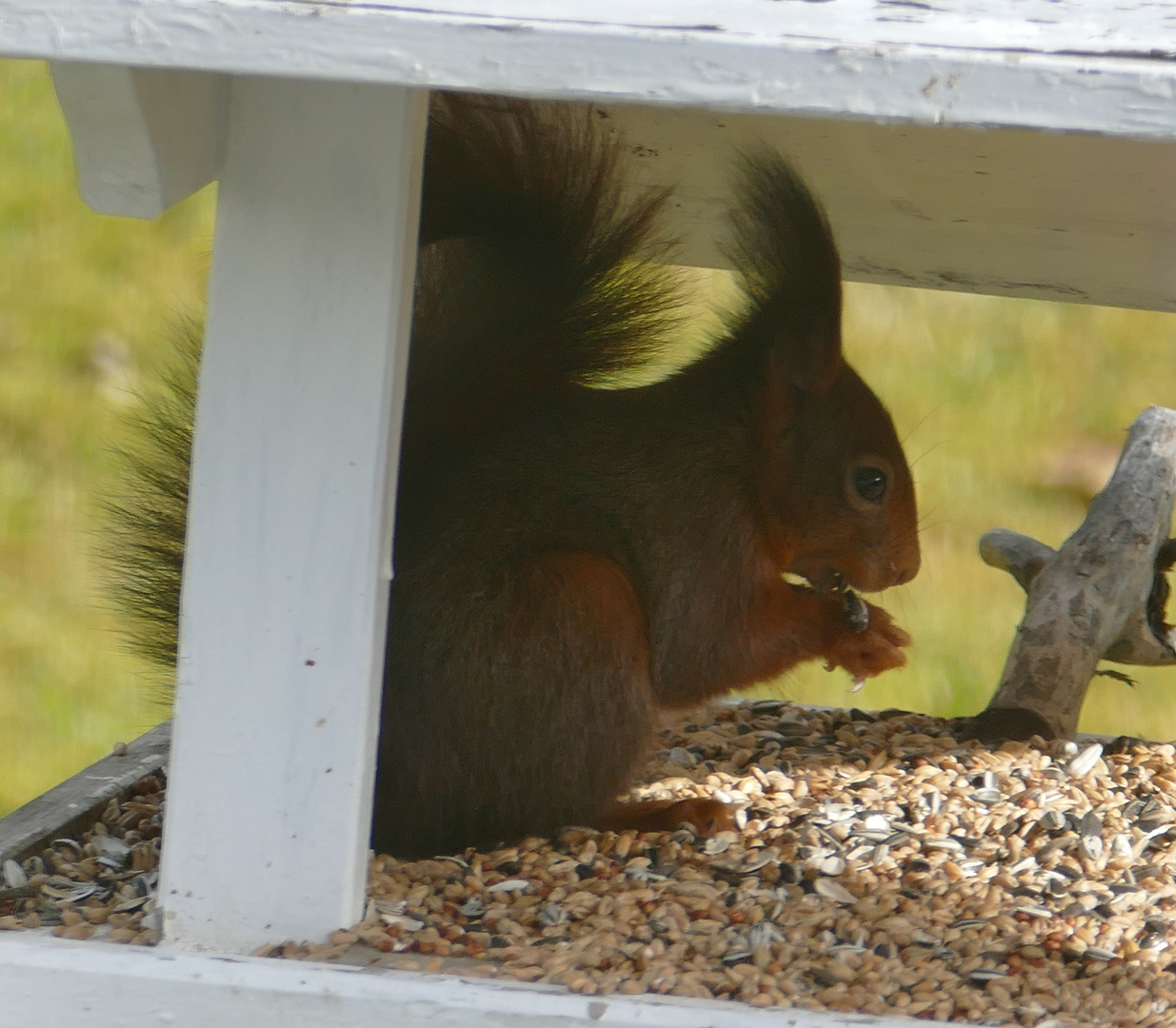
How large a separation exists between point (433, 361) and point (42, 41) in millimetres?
600

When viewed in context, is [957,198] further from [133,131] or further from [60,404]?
[60,404]

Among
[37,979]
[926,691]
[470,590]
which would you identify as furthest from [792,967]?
[926,691]

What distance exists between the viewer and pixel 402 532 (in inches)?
46.7

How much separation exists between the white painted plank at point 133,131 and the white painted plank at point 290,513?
0.11 feet

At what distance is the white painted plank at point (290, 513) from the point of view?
87cm

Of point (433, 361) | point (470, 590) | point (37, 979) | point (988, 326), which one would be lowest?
point (37, 979)

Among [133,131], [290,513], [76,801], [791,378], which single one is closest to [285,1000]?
[290,513]

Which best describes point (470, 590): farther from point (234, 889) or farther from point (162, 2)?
point (162, 2)

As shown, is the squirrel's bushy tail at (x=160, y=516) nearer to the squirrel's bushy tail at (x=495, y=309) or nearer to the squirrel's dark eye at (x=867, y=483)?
the squirrel's bushy tail at (x=495, y=309)

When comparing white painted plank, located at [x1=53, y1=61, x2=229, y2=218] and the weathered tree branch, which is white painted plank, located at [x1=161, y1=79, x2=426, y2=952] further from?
the weathered tree branch

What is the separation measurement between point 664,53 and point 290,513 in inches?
14.6

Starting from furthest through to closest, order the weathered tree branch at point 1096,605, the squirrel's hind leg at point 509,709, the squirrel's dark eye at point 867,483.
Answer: the weathered tree branch at point 1096,605 < the squirrel's dark eye at point 867,483 < the squirrel's hind leg at point 509,709

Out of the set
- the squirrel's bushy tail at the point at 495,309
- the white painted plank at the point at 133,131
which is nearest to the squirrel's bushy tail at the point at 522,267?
the squirrel's bushy tail at the point at 495,309

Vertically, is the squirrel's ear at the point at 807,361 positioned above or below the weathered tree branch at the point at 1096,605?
above
